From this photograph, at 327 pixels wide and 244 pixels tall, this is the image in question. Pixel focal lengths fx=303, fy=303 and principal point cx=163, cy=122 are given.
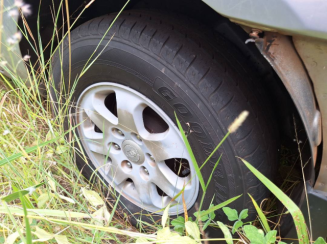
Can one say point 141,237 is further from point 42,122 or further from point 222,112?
point 42,122

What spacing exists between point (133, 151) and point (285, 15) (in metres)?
0.82

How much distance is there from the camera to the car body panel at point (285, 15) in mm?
632

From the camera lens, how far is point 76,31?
1256 millimetres

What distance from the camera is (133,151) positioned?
127cm

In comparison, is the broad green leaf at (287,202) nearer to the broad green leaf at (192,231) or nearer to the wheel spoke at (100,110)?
the broad green leaf at (192,231)

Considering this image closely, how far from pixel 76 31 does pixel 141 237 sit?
2.82 feet

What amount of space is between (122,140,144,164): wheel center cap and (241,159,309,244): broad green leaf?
1.85ft

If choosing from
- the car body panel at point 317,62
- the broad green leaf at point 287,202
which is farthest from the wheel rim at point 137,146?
the car body panel at point 317,62

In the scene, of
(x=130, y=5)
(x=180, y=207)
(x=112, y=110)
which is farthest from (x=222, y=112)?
(x=130, y=5)

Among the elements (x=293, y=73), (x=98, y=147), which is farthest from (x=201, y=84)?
(x=98, y=147)

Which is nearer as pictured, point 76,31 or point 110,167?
point 76,31

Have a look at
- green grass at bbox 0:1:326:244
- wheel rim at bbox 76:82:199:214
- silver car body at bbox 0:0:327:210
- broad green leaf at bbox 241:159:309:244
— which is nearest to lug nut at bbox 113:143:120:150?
wheel rim at bbox 76:82:199:214

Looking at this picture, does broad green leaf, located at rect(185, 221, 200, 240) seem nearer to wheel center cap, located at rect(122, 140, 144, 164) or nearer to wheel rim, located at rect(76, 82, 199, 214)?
wheel rim, located at rect(76, 82, 199, 214)

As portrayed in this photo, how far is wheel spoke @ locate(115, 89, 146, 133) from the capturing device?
3.82 feet
